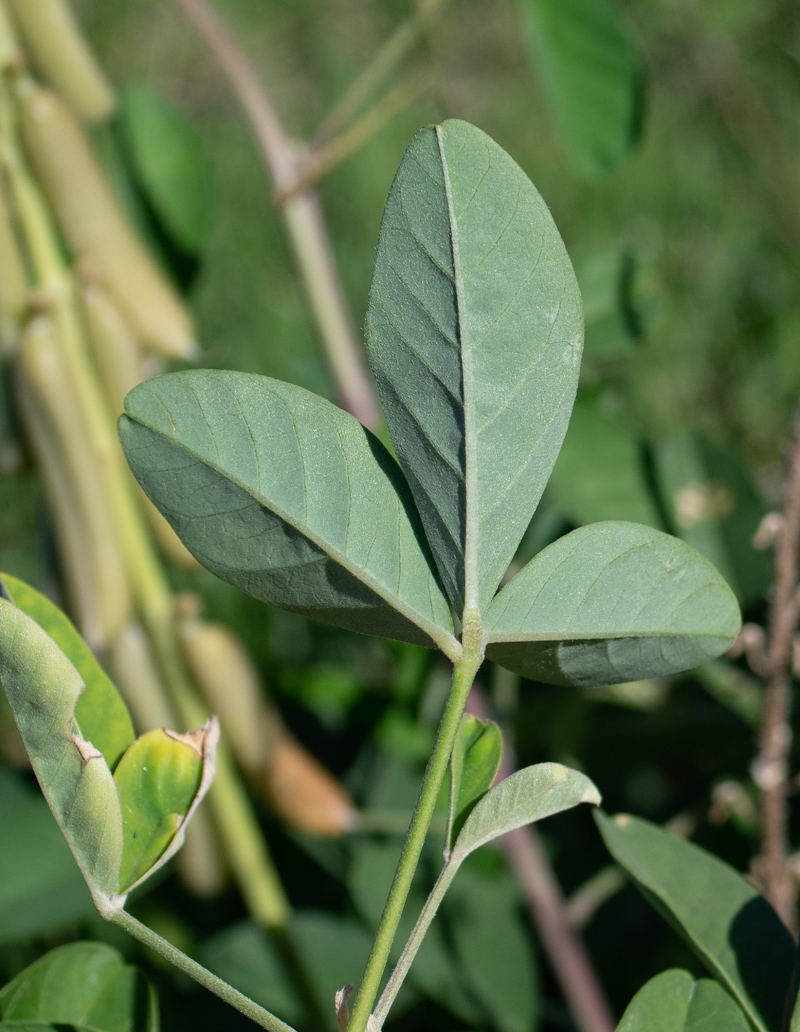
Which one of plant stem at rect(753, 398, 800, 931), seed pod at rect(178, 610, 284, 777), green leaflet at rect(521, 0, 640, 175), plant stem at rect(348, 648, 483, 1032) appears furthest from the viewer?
green leaflet at rect(521, 0, 640, 175)

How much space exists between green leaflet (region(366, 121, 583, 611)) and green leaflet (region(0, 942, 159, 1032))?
197mm

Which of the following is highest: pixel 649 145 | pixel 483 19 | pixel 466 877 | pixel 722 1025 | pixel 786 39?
pixel 483 19

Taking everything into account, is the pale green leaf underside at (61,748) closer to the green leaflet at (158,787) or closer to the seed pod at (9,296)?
the green leaflet at (158,787)

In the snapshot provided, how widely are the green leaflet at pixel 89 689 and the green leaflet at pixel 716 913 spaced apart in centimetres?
17

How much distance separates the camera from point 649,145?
1.85 metres

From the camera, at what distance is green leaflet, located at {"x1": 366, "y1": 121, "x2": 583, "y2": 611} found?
0.27 metres

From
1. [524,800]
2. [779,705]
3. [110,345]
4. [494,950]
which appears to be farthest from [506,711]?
[524,800]

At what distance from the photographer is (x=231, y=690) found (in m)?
0.60

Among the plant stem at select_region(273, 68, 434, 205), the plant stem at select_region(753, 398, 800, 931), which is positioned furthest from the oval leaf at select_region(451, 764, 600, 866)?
the plant stem at select_region(273, 68, 434, 205)

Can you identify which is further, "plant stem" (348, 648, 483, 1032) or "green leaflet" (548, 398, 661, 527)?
"green leaflet" (548, 398, 661, 527)

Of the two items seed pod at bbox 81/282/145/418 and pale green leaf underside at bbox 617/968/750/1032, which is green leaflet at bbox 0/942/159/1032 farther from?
seed pod at bbox 81/282/145/418

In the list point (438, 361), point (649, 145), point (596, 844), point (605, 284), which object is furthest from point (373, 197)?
point (438, 361)

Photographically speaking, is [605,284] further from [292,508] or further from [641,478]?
[292,508]

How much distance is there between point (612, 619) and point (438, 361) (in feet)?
0.29
